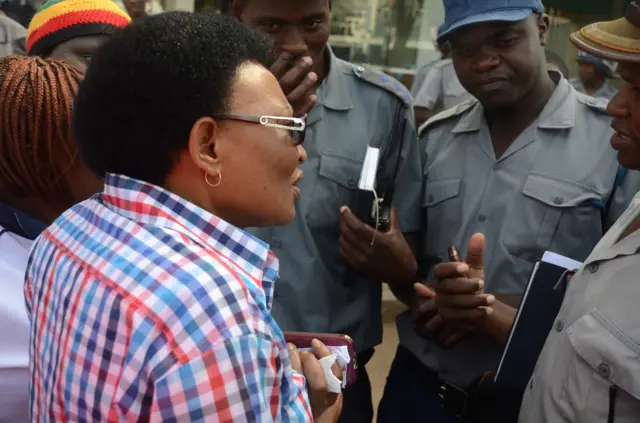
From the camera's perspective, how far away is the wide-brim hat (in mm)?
1489

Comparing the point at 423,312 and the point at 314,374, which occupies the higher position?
the point at 314,374

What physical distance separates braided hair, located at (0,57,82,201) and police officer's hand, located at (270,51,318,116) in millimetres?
654

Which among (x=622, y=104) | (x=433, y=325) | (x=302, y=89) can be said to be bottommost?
(x=433, y=325)

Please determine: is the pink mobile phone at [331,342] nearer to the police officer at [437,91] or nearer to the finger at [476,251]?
the finger at [476,251]

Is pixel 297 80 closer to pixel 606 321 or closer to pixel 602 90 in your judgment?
pixel 606 321

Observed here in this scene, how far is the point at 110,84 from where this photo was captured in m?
1.04

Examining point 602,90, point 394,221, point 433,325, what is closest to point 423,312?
point 433,325

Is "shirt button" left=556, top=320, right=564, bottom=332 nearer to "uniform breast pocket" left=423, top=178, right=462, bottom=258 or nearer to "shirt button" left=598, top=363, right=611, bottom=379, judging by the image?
"shirt button" left=598, top=363, right=611, bottom=379

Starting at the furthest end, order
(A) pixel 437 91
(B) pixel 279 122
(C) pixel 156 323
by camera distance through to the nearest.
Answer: (A) pixel 437 91, (B) pixel 279 122, (C) pixel 156 323

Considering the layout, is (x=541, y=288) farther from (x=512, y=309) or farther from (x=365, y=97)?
(x=365, y=97)

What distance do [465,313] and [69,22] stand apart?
5.37ft

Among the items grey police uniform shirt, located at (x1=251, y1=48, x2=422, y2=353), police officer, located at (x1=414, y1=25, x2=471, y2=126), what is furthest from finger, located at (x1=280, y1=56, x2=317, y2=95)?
police officer, located at (x1=414, y1=25, x2=471, y2=126)

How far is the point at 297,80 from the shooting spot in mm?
1942

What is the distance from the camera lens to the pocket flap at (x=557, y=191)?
2006mm
